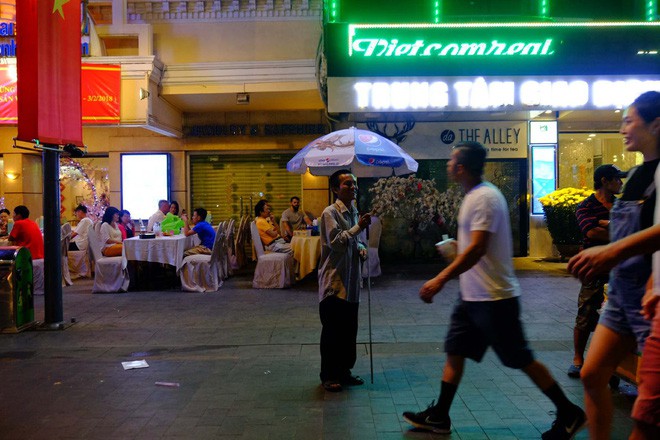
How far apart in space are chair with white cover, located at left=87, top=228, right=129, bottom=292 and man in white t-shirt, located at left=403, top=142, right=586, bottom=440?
7.67 metres

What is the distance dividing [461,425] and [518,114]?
9954 millimetres

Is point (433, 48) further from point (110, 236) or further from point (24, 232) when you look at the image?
point (24, 232)

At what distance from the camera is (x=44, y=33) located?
681 cm

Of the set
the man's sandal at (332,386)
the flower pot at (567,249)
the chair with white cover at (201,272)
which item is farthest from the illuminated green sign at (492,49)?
the man's sandal at (332,386)

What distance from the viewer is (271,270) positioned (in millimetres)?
10266

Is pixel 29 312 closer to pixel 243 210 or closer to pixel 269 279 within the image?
pixel 269 279

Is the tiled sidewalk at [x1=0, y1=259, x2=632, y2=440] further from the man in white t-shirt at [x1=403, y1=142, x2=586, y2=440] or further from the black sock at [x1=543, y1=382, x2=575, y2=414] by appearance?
the man in white t-shirt at [x1=403, y1=142, x2=586, y2=440]

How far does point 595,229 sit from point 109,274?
26.5ft

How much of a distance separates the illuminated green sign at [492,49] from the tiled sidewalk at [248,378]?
4.46 m

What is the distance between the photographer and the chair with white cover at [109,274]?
999cm

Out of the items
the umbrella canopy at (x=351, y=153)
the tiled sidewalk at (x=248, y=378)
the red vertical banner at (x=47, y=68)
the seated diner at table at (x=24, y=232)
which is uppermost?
the red vertical banner at (x=47, y=68)

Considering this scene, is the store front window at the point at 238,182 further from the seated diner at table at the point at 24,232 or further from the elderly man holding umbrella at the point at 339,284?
the elderly man holding umbrella at the point at 339,284

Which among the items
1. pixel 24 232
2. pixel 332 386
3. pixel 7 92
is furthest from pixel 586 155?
pixel 7 92

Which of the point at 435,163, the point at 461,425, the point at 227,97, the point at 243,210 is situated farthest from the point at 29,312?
the point at 435,163
